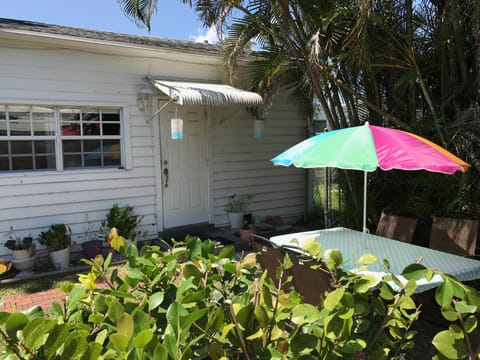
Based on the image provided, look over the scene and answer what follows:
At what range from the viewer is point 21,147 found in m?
5.73

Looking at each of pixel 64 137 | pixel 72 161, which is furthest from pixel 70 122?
pixel 72 161

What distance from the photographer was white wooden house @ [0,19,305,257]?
5621 mm

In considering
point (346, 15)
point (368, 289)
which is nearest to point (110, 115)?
point (346, 15)

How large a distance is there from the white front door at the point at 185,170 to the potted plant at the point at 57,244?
71.6 inches

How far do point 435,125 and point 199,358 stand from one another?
4.68 m

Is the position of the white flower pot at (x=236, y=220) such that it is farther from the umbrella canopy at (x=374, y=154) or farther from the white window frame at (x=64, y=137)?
the umbrella canopy at (x=374, y=154)

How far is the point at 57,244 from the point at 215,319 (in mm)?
5118

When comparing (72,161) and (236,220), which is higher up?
(72,161)

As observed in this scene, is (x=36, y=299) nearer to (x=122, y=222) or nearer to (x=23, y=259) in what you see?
(x=23, y=259)

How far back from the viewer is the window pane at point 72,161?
6062mm

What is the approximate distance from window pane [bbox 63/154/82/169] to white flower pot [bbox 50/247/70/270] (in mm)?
1380

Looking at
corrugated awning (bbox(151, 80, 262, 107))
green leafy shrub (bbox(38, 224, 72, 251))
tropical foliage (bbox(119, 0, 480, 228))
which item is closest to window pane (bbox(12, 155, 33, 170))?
green leafy shrub (bbox(38, 224, 72, 251))

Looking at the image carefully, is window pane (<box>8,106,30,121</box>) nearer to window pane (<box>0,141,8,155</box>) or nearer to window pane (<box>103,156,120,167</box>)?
window pane (<box>0,141,8,155</box>)

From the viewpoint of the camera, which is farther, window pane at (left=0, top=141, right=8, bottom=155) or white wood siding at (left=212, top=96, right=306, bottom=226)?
white wood siding at (left=212, top=96, right=306, bottom=226)
